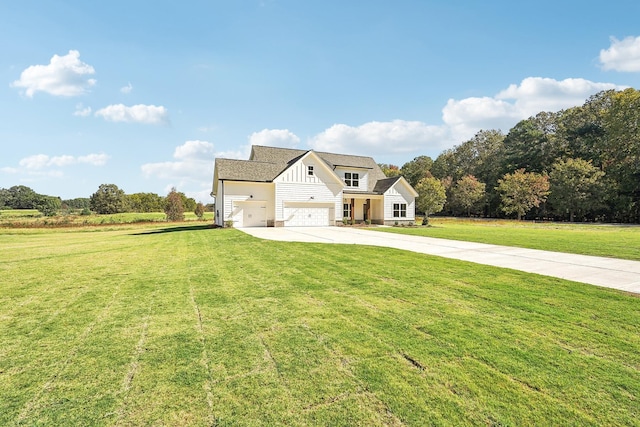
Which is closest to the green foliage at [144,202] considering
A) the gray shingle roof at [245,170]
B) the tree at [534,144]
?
the gray shingle roof at [245,170]

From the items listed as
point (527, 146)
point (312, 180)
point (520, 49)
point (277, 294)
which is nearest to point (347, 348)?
point (277, 294)

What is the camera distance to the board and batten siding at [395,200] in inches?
1102

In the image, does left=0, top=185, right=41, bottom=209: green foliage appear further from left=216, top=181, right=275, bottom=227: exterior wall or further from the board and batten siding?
the board and batten siding

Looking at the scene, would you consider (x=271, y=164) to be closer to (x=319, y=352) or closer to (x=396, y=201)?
(x=396, y=201)

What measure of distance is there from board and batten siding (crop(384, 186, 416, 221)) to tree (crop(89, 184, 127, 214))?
61.9m

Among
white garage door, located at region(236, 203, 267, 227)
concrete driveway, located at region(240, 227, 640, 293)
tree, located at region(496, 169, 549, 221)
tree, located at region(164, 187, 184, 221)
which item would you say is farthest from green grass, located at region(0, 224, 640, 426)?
tree, located at region(496, 169, 549, 221)

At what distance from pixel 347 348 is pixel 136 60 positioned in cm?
1609

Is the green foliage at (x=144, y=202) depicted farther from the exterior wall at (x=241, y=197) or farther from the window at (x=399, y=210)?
the window at (x=399, y=210)

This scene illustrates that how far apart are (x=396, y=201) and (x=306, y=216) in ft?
31.5

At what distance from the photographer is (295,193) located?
23578mm

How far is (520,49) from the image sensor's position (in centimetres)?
1560

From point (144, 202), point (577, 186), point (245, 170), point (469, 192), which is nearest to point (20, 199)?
point (144, 202)

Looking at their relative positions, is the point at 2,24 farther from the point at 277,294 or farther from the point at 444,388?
the point at 444,388

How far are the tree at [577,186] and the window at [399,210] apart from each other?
2519 cm
